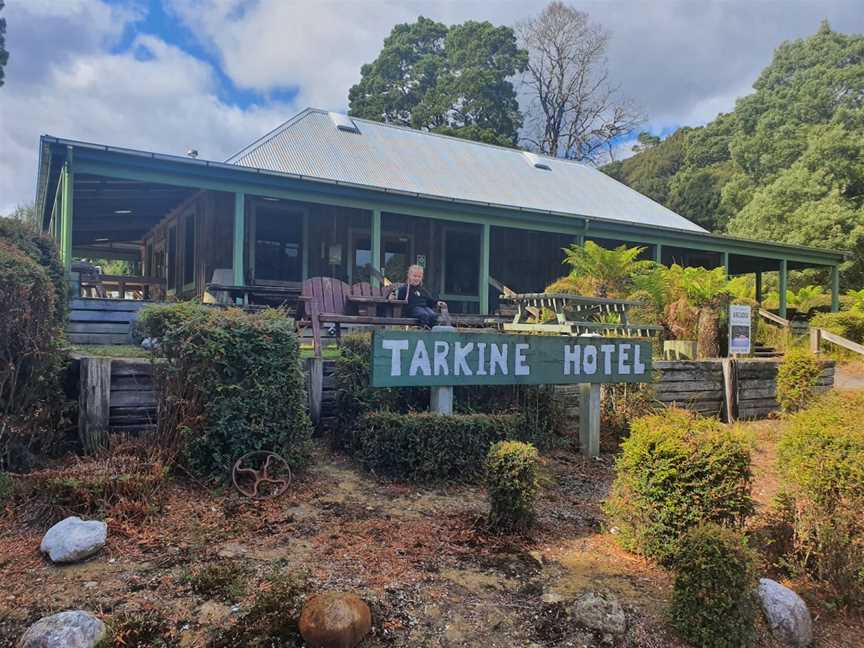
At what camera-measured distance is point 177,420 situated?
3875 mm

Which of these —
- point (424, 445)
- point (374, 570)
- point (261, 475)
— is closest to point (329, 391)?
point (424, 445)

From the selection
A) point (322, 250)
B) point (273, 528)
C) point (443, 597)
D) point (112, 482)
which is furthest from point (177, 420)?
point (322, 250)

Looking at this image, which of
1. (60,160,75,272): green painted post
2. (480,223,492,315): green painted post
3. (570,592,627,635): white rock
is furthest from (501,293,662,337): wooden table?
(60,160,75,272): green painted post

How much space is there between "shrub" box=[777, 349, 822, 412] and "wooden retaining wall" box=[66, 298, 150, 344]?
840cm

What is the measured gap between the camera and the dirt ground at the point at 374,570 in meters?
2.35

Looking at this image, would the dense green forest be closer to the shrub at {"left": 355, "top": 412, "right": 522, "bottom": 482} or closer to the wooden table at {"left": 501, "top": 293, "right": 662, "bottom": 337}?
the wooden table at {"left": 501, "top": 293, "right": 662, "bottom": 337}

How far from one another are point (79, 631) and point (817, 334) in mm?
12976

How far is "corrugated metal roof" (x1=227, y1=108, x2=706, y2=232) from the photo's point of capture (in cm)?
1303

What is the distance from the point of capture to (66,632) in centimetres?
207

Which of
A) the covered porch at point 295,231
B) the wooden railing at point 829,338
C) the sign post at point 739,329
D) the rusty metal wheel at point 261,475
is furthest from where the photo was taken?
the wooden railing at point 829,338

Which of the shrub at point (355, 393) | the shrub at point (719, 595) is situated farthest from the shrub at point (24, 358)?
the shrub at point (719, 595)

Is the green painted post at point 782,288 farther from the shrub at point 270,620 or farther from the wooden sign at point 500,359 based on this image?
the shrub at point 270,620

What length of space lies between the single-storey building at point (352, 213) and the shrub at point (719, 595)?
8.09m

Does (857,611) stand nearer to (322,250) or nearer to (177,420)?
(177,420)
